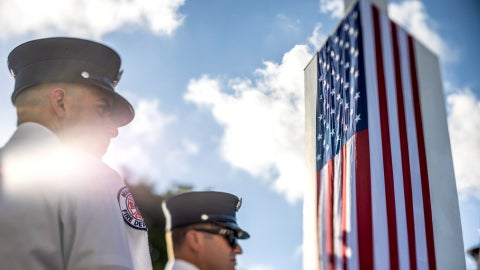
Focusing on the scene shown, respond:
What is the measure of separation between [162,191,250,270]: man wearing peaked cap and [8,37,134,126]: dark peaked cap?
1.41m

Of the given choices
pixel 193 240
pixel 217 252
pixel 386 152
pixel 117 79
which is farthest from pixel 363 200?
pixel 117 79

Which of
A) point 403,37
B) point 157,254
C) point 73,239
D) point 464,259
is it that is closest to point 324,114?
point 403,37

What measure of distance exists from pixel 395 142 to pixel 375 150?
0.75 ft

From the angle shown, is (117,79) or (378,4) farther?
(378,4)

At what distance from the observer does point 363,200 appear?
369 centimetres

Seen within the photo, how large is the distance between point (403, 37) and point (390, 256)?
1.77m

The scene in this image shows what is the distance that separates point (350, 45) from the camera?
13.4ft

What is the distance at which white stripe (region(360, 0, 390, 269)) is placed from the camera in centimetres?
363

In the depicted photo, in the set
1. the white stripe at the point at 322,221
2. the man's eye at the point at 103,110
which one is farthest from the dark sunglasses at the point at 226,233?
the man's eye at the point at 103,110

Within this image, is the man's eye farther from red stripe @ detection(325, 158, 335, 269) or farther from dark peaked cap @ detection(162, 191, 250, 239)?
red stripe @ detection(325, 158, 335, 269)

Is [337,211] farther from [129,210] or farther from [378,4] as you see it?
[129,210]

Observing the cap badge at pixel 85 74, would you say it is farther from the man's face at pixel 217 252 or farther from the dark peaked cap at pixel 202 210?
the dark peaked cap at pixel 202 210

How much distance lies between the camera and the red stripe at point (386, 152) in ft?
12.1

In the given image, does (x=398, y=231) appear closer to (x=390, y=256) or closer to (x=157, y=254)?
(x=390, y=256)
